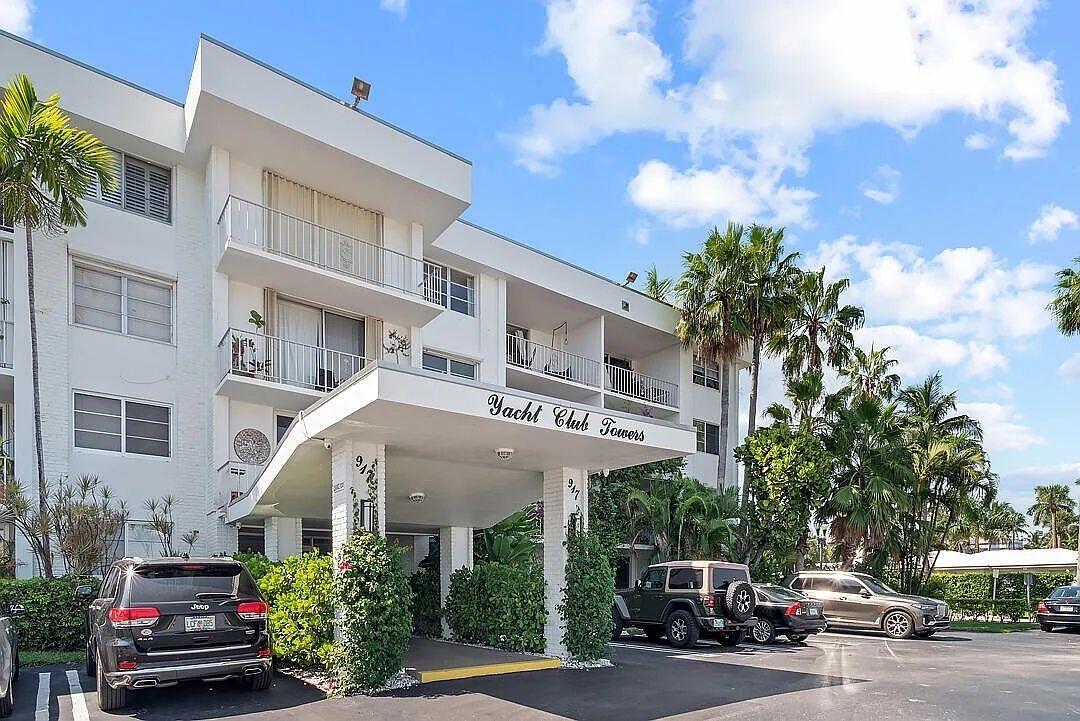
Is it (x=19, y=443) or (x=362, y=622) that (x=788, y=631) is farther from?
(x=19, y=443)

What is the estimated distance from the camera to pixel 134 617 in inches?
370

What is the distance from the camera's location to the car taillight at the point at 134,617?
369 inches

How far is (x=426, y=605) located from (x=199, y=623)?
7.63 meters

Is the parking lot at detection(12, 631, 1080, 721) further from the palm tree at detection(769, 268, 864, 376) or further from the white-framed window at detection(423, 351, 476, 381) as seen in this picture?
the palm tree at detection(769, 268, 864, 376)

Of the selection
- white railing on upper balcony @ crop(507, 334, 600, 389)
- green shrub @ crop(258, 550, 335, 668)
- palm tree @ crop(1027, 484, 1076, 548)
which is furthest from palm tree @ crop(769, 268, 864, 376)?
palm tree @ crop(1027, 484, 1076, 548)

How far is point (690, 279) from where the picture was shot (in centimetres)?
3058

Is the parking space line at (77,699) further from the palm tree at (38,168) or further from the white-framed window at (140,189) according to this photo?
the white-framed window at (140,189)

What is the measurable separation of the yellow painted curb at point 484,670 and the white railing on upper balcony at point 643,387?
18790mm

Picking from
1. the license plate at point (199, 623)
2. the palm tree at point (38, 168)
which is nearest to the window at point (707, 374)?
the palm tree at point (38, 168)

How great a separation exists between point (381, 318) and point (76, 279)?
21.9ft

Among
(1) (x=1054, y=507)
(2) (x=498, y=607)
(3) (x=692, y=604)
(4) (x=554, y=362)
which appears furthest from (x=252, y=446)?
(1) (x=1054, y=507)

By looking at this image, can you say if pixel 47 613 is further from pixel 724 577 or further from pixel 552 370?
pixel 552 370

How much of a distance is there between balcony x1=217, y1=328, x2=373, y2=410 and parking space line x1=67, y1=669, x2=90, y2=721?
6.94 meters

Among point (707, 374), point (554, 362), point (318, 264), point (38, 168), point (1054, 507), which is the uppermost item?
point (38, 168)
